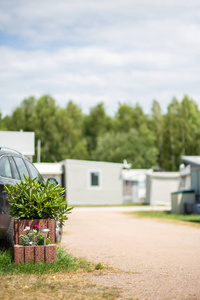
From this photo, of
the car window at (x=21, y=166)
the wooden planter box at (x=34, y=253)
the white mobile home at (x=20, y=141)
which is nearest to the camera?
the wooden planter box at (x=34, y=253)

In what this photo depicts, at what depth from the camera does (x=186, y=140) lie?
181ft

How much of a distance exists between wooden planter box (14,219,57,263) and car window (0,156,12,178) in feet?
2.66

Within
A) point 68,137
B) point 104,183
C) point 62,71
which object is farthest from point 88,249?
point 68,137

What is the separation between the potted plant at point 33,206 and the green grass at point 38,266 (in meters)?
0.28

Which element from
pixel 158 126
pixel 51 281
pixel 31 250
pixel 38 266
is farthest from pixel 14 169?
pixel 158 126

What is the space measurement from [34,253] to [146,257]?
7.95ft

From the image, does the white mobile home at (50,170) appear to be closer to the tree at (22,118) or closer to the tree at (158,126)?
the tree at (22,118)

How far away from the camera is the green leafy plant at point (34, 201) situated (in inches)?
269

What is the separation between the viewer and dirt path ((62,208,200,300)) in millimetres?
5730

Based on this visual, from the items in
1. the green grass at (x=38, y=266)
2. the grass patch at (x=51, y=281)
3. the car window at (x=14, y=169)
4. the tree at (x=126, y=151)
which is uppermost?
the tree at (x=126, y=151)

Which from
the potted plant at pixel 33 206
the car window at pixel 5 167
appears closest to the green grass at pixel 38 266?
the potted plant at pixel 33 206

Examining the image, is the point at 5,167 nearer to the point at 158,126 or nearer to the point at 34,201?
the point at 34,201

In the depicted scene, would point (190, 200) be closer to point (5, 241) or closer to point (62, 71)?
point (5, 241)

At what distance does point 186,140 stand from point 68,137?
13.1 metres
